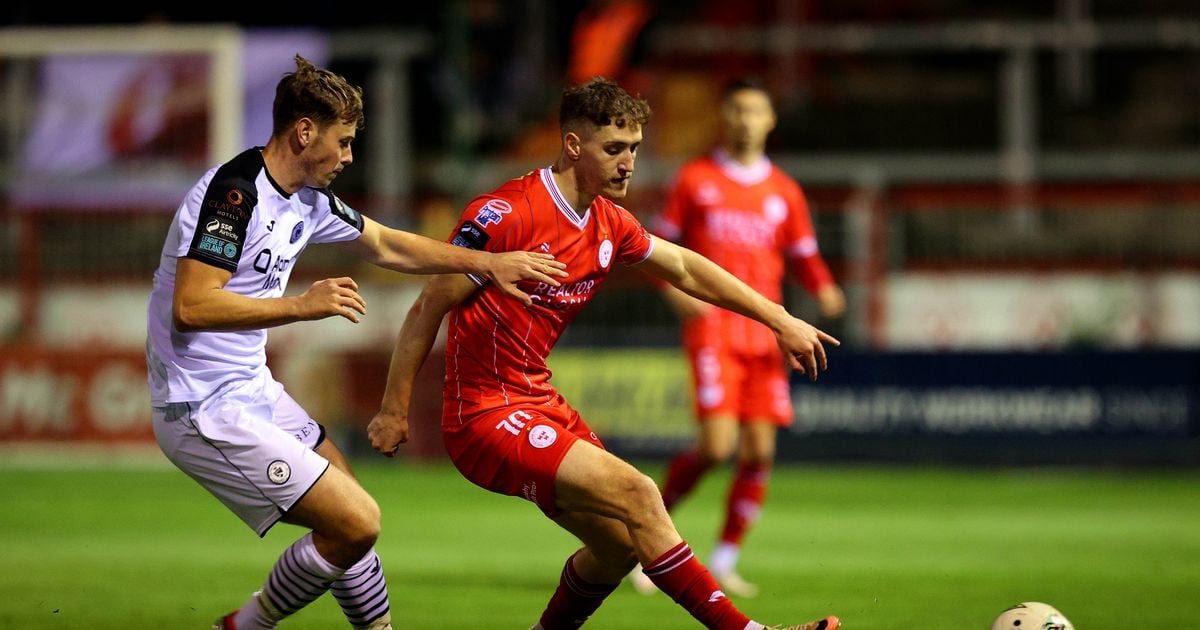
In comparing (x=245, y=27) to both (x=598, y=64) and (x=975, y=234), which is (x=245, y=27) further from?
(x=975, y=234)

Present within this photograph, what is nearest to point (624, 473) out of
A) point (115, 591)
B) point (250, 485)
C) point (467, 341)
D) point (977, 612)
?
point (467, 341)

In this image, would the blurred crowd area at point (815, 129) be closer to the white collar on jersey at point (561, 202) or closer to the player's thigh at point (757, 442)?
the player's thigh at point (757, 442)

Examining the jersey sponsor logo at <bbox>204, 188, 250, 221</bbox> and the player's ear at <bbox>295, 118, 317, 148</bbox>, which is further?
the player's ear at <bbox>295, 118, 317, 148</bbox>

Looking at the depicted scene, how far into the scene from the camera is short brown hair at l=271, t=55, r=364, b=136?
20.5ft

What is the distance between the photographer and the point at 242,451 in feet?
20.5

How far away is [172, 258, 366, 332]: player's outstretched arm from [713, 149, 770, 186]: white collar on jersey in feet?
15.0

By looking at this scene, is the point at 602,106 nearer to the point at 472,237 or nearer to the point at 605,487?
the point at 472,237

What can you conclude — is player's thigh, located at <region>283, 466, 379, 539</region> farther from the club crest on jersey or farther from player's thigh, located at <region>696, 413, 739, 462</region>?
player's thigh, located at <region>696, 413, 739, 462</region>

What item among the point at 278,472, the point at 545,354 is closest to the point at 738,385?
the point at 545,354

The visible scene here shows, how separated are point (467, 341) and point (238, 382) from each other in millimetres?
883

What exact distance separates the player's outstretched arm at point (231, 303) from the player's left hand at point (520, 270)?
54 centimetres


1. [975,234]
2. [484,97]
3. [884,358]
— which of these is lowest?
[884,358]

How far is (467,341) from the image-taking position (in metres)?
6.54

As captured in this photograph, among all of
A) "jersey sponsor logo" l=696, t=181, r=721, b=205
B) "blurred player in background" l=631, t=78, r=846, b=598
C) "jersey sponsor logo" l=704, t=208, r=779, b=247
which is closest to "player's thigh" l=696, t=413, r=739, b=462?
"blurred player in background" l=631, t=78, r=846, b=598
